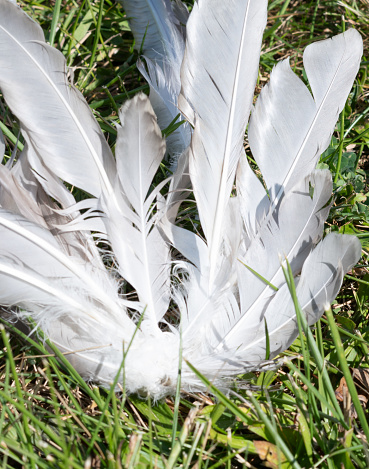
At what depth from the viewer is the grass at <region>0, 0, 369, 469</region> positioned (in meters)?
1.22

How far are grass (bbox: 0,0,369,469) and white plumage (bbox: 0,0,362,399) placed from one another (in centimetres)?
10

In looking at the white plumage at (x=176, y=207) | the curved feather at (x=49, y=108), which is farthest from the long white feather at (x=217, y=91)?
the curved feather at (x=49, y=108)

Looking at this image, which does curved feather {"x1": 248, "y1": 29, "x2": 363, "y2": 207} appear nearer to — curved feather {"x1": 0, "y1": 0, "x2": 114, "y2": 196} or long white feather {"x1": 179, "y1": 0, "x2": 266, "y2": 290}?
long white feather {"x1": 179, "y1": 0, "x2": 266, "y2": 290}

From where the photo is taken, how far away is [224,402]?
1.28 meters

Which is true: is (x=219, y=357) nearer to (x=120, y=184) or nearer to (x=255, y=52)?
(x=120, y=184)

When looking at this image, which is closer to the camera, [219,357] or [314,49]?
[219,357]

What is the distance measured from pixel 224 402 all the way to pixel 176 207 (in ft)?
2.03

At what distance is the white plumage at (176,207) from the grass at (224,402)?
10cm

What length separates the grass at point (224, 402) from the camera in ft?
4.02

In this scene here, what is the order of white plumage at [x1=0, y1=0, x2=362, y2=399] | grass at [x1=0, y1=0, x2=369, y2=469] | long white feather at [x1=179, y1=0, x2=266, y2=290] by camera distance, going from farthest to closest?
long white feather at [x1=179, y1=0, x2=266, y2=290]
white plumage at [x1=0, y1=0, x2=362, y2=399]
grass at [x1=0, y1=0, x2=369, y2=469]

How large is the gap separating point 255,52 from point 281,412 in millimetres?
1056

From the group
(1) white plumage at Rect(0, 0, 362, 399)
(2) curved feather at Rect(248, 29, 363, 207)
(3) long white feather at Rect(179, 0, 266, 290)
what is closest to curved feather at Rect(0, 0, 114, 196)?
(1) white plumage at Rect(0, 0, 362, 399)

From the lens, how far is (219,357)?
145 centimetres

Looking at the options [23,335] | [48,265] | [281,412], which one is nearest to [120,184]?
[48,265]
